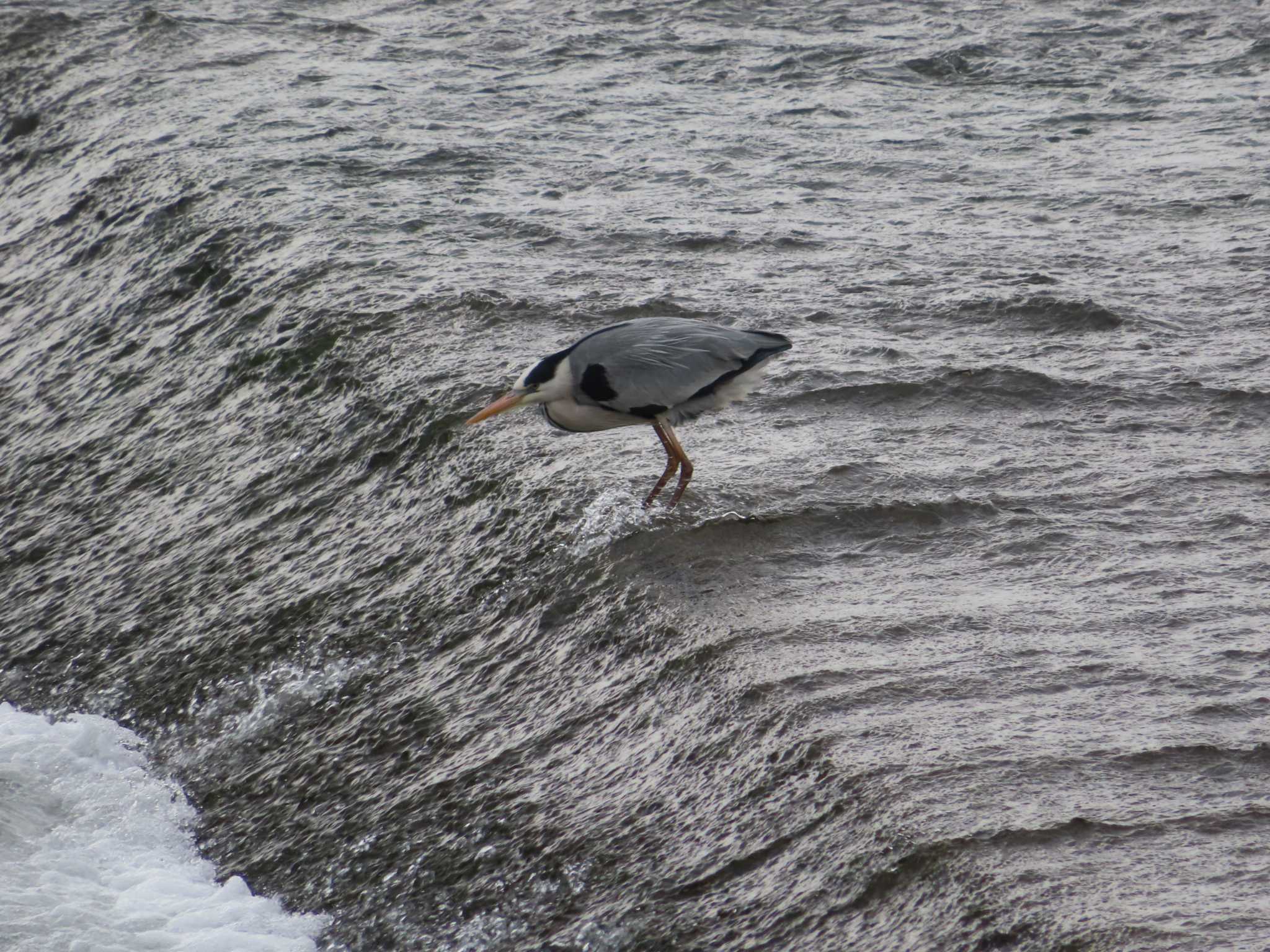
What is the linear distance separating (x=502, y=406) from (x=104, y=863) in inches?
76.6

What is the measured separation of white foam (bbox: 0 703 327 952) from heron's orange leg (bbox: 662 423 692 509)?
1668mm

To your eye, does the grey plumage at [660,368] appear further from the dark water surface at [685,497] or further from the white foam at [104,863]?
the white foam at [104,863]

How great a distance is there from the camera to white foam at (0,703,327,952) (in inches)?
165

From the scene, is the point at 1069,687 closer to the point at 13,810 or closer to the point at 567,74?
the point at 13,810

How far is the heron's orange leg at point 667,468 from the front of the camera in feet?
15.1

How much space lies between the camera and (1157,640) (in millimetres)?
3979

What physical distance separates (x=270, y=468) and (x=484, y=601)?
145cm

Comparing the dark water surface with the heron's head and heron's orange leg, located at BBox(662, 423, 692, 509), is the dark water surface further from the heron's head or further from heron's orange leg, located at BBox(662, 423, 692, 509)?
the heron's head

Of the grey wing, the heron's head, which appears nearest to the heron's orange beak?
the heron's head

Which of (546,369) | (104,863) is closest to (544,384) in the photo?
(546,369)

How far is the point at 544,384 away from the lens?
179 inches

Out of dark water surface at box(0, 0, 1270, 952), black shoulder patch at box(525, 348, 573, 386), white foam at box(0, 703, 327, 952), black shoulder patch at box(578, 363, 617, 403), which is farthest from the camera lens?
black shoulder patch at box(525, 348, 573, 386)

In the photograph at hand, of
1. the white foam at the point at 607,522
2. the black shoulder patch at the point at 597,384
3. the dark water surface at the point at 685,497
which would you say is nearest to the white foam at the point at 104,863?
the dark water surface at the point at 685,497

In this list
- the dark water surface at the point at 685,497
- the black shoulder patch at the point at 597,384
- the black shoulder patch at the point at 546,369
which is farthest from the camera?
the black shoulder patch at the point at 546,369
